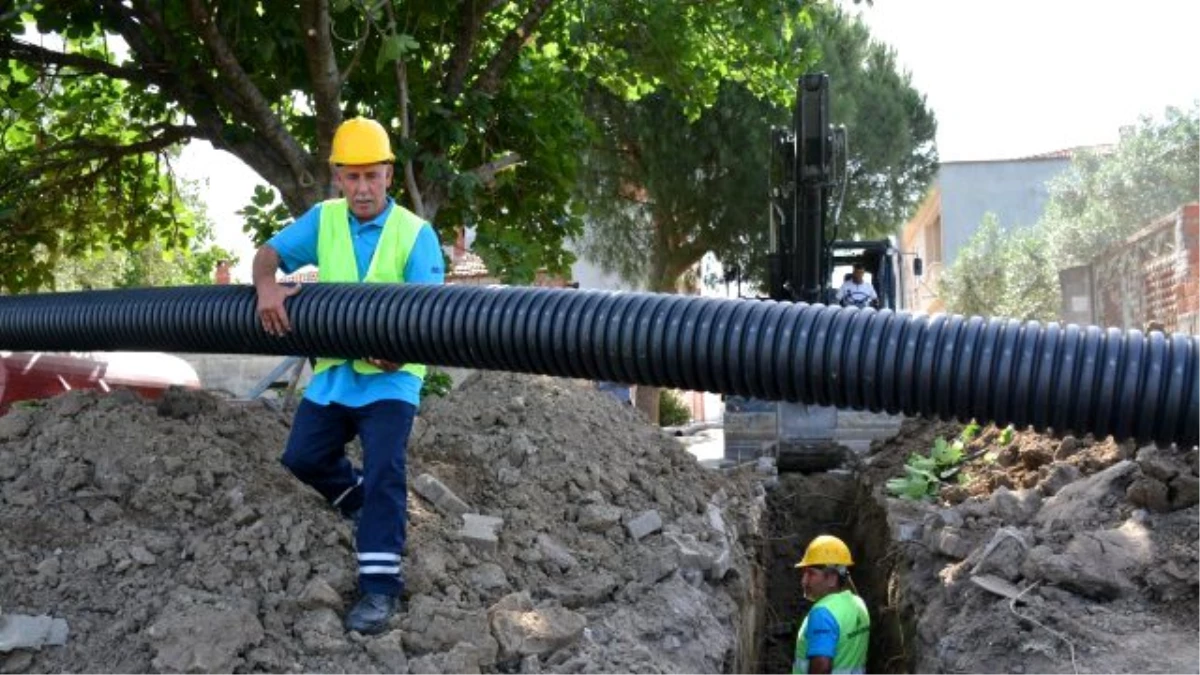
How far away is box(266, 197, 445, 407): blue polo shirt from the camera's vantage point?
4781 mm

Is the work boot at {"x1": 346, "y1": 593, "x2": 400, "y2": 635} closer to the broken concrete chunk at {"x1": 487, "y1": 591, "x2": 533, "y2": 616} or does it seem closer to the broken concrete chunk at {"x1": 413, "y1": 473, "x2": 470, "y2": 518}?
the broken concrete chunk at {"x1": 487, "y1": 591, "x2": 533, "y2": 616}

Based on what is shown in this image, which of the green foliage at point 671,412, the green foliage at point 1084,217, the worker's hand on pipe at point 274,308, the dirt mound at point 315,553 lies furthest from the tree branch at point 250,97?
the green foliage at point 1084,217

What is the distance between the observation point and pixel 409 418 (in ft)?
15.4

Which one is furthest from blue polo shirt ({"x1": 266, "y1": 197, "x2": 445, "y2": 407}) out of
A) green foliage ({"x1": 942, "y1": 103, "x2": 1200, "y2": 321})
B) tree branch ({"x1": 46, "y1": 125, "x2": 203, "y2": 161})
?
green foliage ({"x1": 942, "y1": 103, "x2": 1200, "y2": 321})

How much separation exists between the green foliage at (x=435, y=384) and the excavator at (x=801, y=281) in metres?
3.77

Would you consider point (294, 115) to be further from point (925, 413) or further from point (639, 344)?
point (925, 413)

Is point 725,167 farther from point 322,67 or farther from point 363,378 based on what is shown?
point 363,378

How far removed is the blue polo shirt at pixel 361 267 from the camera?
4781 millimetres

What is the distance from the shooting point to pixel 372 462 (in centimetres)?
452

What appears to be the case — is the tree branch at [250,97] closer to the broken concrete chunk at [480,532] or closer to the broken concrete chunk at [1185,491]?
the broken concrete chunk at [480,532]

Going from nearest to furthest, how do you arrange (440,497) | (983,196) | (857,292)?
1. (440,497)
2. (857,292)
3. (983,196)

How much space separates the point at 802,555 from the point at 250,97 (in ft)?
17.8

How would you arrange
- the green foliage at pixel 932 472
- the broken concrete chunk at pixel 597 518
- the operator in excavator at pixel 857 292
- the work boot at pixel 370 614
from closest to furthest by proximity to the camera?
the work boot at pixel 370 614, the broken concrete chunk at pixel 597 518, the green foliage at pixel 932 472, the operator in excavator at pixel 857 292

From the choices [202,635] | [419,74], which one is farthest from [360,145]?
[419,74]
